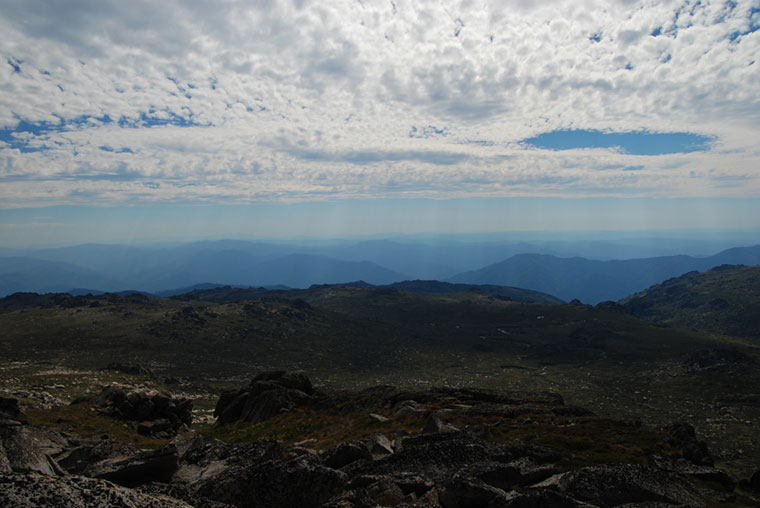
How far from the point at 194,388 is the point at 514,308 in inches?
5789

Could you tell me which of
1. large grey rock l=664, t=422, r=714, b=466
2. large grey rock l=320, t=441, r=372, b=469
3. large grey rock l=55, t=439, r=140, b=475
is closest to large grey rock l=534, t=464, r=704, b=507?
large grey rock l=664, t=422, r=714, b=466

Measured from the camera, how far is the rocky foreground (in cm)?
1103

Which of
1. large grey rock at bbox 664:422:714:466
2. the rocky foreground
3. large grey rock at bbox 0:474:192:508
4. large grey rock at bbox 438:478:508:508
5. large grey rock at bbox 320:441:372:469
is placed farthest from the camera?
large grey rock at bbox 664:422:714:466

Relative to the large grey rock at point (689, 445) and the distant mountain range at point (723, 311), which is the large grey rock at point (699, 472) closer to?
the large grey rock at point (689, 445)

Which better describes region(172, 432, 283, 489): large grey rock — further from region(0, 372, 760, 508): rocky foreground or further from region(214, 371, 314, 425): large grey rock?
region(214, 371, 314, 425): large grey rock

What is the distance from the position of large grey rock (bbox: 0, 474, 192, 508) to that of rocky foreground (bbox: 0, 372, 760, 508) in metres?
0.02

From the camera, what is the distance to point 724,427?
46.2 meters

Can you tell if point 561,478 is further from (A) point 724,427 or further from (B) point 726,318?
(B) point 726,318

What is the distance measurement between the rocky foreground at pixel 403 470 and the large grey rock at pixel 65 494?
21 millimetres

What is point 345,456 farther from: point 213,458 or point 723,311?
point 723,311

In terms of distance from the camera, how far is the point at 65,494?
849 cm

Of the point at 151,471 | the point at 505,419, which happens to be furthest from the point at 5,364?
the point at 505,419

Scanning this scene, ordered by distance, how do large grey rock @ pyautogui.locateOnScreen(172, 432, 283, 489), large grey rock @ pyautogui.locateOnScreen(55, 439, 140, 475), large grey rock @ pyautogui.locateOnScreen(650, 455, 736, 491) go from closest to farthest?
large grey rock @ pyautogui.locateOnScreen(172, 432, 283, 489) < large grey rock @ pyautogui.locateOnScreen(650, 455, 736, 491) < large grey rock @ pyautogui.locateOnScreen(55, 439, 140, 475)

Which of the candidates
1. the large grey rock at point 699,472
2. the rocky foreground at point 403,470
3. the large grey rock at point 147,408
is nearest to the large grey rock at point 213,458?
the rocky foreground at point 403,470
